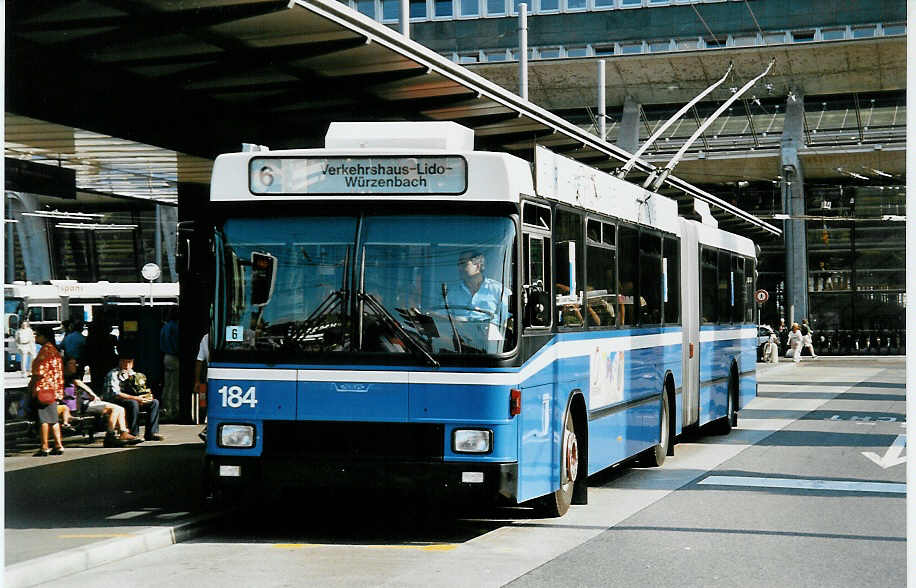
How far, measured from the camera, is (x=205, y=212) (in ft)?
63.6

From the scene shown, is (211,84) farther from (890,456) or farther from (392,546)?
(890,456)

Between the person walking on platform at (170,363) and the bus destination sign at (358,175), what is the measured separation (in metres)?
9.74

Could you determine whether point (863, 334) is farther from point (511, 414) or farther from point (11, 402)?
point (511, 414)

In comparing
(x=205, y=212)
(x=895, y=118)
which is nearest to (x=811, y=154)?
(x=895, y=118)

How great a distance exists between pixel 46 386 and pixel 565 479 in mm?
7190

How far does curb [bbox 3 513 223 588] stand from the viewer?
26.3 feet

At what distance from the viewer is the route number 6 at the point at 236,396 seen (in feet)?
31.2

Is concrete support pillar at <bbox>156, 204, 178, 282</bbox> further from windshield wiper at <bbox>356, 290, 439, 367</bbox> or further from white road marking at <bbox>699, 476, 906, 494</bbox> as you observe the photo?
windshield wiper at <bbox>356, 290, 439, 367</bbox>

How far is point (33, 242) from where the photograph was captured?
3775 cm

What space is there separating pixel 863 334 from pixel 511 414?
5200 cm

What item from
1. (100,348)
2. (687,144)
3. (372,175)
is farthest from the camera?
(687,144)

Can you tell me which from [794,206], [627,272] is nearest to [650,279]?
[627,272]

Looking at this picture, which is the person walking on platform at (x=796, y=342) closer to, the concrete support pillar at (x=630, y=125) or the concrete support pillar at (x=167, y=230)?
the concrete support pillar at (x=630, y=125)

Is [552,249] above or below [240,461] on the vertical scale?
above
